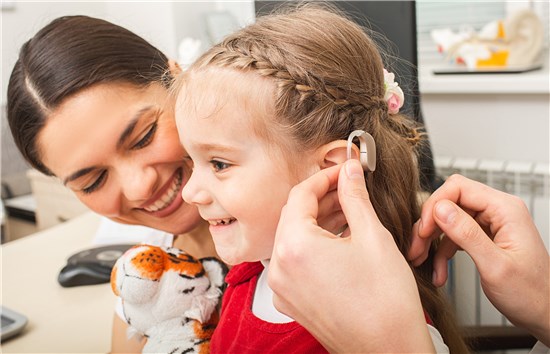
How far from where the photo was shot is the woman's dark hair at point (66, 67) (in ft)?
3.56

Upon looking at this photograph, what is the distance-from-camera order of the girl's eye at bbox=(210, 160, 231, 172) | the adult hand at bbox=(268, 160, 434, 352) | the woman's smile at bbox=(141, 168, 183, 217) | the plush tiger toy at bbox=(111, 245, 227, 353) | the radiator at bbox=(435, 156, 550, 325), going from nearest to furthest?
1. the adult hand at bbox=(268, 160, 434, 352)
2. the girl's eye at bbox=(210, 160, 231, 172)
3. the plush tiger toy at bbox=(111, 245, 227, 353)
4. the woman's smile at bbox=(141, 168, 183, 217)
5. the radiator at bbox=(435, 156, 550, 325)

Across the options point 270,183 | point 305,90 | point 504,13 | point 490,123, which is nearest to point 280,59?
point 305,90

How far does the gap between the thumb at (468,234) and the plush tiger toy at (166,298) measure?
451mm

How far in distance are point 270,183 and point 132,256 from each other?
1.04 ft

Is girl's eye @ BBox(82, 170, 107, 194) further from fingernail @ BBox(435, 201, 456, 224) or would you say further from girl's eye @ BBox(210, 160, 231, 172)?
fingernail @ BBox(435, 201, 456, 224)

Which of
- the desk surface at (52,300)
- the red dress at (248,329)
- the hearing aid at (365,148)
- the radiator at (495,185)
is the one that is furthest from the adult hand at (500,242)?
the radiator at (495,185)

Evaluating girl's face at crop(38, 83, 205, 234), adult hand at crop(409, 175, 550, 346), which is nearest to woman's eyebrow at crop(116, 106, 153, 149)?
girl's face at crop(38, 83, 205, 234)

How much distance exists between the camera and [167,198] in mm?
1143

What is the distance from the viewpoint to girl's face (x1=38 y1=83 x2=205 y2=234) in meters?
1.07

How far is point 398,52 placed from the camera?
1.59 m

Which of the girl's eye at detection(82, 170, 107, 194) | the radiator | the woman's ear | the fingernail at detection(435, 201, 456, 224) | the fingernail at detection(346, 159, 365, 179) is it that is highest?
the woman's ear

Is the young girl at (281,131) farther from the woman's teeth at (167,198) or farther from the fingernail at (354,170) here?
the woman's teeth at (167,198)

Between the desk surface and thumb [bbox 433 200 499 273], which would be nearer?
thumb [bbox 433 200 499 273]

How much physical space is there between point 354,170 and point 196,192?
0.25 m
